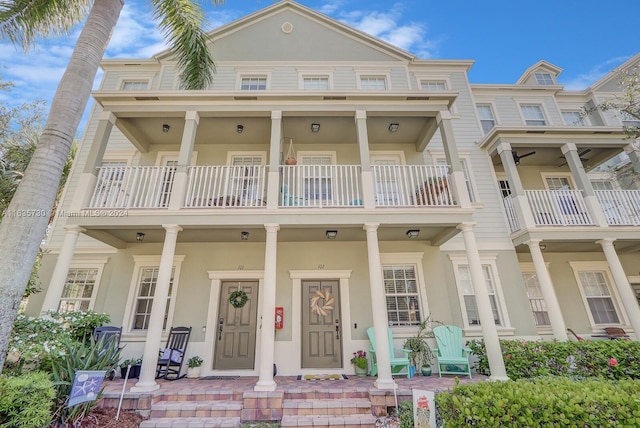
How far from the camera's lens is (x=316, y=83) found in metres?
10.0

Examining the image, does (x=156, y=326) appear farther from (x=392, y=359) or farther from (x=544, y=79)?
(x=544, y=79)

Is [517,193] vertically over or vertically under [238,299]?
over

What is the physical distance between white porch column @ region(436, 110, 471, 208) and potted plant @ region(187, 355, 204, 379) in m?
7.35

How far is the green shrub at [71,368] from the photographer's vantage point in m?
3.89

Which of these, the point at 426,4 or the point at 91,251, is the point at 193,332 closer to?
the point at 91,251

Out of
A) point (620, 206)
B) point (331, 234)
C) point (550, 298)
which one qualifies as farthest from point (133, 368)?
point (620, 206)

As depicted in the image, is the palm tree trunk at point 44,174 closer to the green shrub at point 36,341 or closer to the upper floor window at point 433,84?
the green shrub at point 36,341

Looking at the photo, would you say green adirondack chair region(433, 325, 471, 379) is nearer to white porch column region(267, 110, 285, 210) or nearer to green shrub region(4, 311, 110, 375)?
white porch column region(267, 110, 285, 210)

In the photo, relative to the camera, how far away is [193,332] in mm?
7094

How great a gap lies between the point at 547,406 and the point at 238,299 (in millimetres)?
6439

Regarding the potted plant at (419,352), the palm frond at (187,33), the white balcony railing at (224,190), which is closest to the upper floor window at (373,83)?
the palm frond at (187,33)

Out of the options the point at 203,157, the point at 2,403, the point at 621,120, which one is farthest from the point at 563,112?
the point at 2,403

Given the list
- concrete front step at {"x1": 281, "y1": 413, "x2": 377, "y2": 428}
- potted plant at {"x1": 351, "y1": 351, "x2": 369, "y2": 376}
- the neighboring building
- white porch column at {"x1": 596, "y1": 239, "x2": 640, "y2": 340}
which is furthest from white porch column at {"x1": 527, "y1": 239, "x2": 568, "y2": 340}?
concrete front step at {"x1": 281, "y1": 413, "x2": 377, "y2": 428}

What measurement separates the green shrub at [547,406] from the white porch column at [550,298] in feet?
14.7
